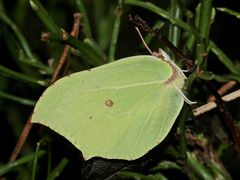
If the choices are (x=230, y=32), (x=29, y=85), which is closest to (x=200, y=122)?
(x=29, y=85)

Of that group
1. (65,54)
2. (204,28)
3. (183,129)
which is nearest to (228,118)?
(183,129)

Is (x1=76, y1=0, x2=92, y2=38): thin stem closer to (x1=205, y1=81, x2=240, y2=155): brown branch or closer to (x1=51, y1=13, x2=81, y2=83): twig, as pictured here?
(x1=51, y1=13, x2=81, y2=83): twig

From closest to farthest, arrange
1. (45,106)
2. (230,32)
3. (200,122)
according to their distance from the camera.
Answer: (45,106) → (200,122) → (230,32)

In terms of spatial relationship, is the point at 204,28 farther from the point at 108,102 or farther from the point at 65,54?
the point at 65,54

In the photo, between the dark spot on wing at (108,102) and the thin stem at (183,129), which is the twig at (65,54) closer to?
the dark spot on wing at (108,102)

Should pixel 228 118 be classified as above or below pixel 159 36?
below

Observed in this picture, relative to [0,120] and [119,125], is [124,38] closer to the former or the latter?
[0,120]

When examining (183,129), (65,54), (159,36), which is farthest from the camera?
(65,54)

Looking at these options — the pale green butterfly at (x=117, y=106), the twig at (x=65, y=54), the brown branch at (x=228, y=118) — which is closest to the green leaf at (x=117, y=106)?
the pale green butterfly at (x=117, y=106)
